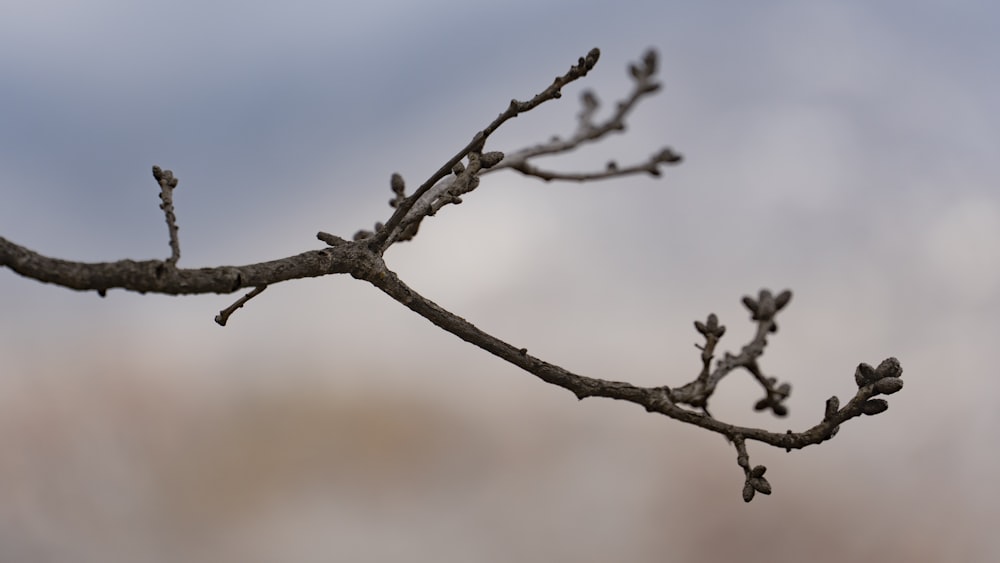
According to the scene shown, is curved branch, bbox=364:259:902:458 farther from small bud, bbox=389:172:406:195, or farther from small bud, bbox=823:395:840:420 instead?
small bud, bbox=389:172:406:195

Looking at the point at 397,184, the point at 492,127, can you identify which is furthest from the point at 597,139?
the point at 492,127

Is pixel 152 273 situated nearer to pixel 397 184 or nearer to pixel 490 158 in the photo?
pixel 490 158

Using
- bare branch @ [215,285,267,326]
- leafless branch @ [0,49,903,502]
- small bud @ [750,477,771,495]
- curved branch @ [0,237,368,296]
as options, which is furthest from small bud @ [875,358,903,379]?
bare branch @ [215,285,267,326]

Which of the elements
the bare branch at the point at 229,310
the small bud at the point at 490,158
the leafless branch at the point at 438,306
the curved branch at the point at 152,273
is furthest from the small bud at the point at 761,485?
the bare branch at the point at 229,310

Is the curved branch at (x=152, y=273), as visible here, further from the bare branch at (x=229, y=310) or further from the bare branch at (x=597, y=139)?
the bare branch at (x=597, y=139)

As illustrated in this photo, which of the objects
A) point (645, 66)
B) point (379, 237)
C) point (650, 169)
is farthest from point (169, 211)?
point (645, 66)

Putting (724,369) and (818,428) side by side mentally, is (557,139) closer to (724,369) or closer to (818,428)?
(724,369)

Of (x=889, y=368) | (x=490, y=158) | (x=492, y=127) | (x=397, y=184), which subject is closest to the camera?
(x=492, y=127)

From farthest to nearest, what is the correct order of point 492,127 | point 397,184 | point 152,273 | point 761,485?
point 397,184 < point 761,485 < point 492,127 < point 152,273

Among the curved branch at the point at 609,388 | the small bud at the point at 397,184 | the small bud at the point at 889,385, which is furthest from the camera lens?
the small bud at the point at 397,184
